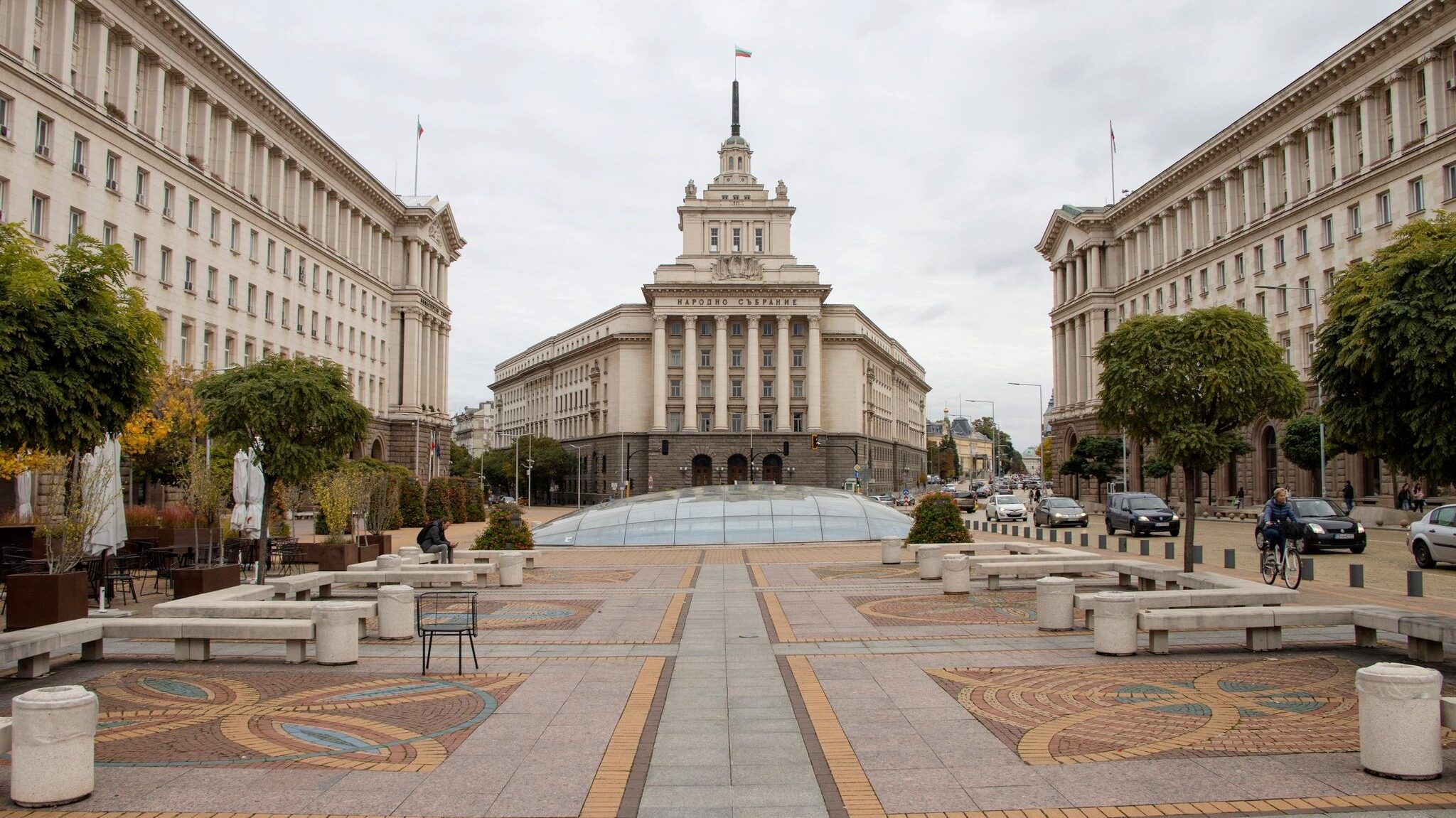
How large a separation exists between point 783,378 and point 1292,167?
53799mm

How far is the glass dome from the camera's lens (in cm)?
3703

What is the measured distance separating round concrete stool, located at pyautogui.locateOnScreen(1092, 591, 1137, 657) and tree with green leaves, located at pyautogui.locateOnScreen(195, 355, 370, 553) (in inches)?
552

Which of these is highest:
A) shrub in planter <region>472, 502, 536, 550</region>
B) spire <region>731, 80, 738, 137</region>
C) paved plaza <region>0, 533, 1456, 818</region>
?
spire <region>731, 80, 738, 137</region>

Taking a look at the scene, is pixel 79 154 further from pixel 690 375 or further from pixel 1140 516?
pixel 690 375

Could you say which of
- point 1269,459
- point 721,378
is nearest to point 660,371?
point 721,378

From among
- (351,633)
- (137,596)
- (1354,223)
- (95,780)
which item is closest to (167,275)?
(137,596)

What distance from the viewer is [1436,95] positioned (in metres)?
44.1

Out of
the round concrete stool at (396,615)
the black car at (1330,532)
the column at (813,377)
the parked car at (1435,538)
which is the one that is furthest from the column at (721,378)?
the round concrete stool at (396,615)

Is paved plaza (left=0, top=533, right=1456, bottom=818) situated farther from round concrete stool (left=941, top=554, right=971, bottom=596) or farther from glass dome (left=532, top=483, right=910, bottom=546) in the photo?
glass dome (left=532, top=483, right=910, bottom=546)

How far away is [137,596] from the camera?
60.7ft

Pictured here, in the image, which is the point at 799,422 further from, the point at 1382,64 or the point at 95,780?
the point at 95,780

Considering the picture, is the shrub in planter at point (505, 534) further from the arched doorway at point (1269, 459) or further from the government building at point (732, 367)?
the government building at point (732, 367)

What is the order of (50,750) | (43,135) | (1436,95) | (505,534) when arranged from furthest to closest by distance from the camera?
(1436,95) < (43,135) < (505,534) < (50,750)

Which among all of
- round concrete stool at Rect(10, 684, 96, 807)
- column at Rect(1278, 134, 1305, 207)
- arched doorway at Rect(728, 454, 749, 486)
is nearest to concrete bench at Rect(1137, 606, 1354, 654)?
round concrete stool at Rect(10, 684, 96, 807)
